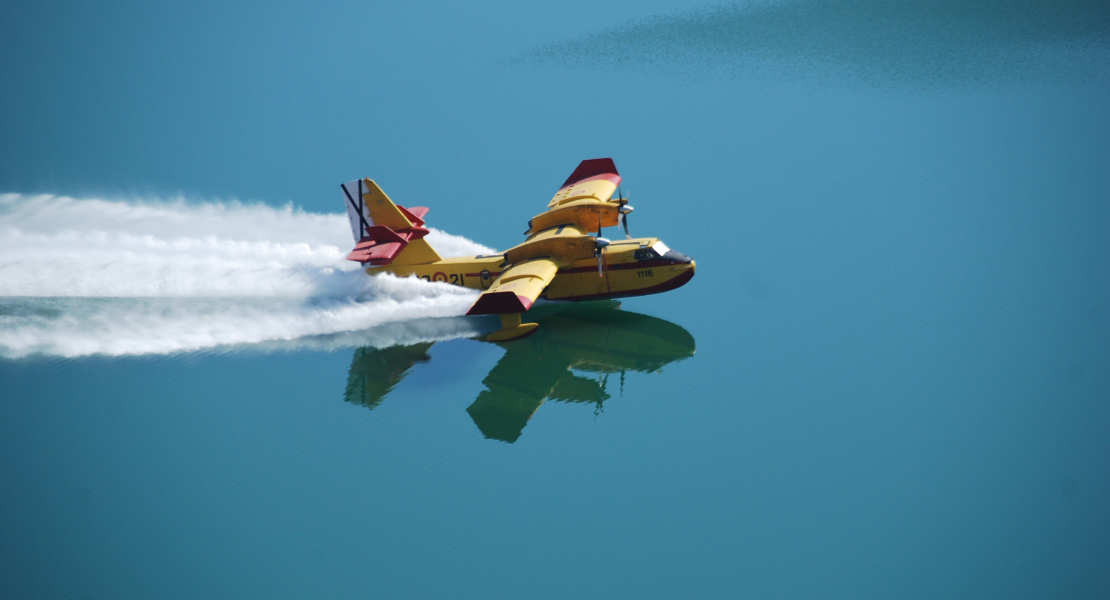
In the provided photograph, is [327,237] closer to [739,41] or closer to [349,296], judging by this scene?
[349,296]

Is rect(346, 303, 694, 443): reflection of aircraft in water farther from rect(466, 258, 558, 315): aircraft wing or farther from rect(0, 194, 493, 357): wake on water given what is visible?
rect(466, 258, 558, 315): aircraft wing

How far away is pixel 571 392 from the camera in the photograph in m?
23.1

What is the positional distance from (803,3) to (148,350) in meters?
44.9

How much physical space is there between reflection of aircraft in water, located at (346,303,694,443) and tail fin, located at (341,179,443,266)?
4083mm

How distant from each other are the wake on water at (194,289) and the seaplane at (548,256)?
1041 millimetres

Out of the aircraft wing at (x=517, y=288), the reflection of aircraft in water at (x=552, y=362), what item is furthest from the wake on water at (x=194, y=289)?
the aircraft wing at (x=517, y=288)

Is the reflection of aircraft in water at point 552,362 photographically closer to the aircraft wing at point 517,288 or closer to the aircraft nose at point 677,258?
the aircraft wing at point 517,288

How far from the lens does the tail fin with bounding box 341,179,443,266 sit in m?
28.3

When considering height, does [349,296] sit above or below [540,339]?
above

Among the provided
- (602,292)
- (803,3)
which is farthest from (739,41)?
(602,292)

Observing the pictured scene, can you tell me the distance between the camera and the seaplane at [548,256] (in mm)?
26359

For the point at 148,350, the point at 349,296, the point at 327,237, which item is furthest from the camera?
the point at 327,237

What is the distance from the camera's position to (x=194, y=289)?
1122 inches

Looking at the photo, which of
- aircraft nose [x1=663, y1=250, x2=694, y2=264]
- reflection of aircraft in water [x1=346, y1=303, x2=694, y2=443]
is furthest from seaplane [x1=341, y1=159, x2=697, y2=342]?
reflection of aircraft in water [x1=346, y1=303, x2=694, y2=443]
